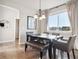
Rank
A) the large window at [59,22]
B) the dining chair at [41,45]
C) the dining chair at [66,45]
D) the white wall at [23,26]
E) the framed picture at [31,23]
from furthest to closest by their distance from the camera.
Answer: the framed picture at [31,23] < the white wall at [23,26] < the large window at [59,22] < the dining chair at [41,45] < the dining chair at [66,45]

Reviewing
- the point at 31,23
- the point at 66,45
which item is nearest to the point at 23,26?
the point at 31,23

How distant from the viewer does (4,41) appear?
28.5 feet

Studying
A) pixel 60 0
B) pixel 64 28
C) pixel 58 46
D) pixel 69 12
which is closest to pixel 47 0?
pixel 60 0

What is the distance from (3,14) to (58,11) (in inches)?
174

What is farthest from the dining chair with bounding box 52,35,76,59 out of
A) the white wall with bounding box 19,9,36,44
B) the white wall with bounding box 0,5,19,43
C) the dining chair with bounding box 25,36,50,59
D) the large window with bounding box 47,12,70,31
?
the white wall with bounding box 0,5,19,43

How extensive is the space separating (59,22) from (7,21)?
4329mm

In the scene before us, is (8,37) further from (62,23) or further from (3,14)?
(62,23)

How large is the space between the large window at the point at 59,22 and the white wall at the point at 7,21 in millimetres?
2931

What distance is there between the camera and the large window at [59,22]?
6.48 m

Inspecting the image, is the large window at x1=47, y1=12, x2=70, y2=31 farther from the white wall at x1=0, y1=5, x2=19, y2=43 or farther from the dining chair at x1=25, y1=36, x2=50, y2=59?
the white wall at x1=0, y1=5, x2=19, y2=43

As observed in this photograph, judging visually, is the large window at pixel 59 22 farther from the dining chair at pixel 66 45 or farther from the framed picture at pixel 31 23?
the dining chair at pixel 66 45

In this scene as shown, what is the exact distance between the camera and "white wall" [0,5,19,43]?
28.1 ft

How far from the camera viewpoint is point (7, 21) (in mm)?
8891

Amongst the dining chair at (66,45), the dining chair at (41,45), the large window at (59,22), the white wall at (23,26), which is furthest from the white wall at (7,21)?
the dining chair at (66,45)
